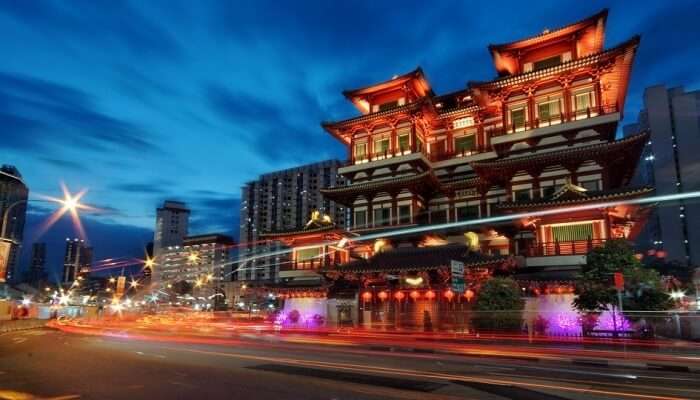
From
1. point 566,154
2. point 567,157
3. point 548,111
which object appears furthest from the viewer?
point 548,111

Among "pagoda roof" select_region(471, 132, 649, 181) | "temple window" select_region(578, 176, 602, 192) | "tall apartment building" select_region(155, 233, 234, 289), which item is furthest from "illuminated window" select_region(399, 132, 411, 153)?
"tall apartment building" select_region(155, 233, 234, 289)

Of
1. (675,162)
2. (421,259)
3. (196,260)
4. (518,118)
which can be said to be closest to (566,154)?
(518,118)

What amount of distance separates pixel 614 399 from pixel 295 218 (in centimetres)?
13689

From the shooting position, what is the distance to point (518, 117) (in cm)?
3622

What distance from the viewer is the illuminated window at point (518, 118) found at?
3581cm

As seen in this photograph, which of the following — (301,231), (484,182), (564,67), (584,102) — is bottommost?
(301,231)

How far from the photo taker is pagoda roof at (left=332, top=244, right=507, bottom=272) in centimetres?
2753

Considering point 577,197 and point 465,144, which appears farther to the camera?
point 465,144

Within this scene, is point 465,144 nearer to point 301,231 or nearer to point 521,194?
point 521,194

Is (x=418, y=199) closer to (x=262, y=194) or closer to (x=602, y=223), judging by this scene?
(x=602, y=223)

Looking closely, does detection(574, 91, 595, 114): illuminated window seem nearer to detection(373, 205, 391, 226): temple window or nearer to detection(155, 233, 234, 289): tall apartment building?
detection(373, 205, 391, 226): temple window

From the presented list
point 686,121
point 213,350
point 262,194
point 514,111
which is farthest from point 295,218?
point 213,350

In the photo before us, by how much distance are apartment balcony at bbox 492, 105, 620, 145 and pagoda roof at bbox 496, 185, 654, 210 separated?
634cm

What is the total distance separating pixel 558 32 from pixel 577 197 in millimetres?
13974
